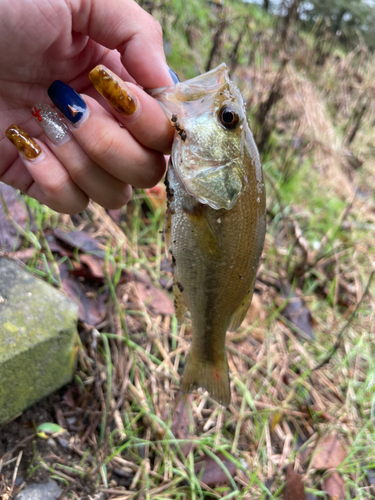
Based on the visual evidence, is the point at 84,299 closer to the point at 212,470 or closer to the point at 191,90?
the point at 212,470

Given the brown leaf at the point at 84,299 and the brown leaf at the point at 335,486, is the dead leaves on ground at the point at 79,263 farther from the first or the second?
the brown leaf at the point at 335,486

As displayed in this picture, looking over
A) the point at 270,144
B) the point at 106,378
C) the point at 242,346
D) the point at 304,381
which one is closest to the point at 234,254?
the point at 106,378

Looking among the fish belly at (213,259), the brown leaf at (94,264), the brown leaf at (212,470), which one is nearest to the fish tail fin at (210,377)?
the fish belly at (213,259)

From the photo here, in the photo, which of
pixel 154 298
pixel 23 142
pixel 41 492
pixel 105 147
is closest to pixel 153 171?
pixel 105 147

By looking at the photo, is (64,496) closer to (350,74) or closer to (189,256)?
(189,256)

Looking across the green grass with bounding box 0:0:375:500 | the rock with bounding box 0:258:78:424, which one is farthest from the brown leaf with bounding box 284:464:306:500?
the rock with bounding box 0:258:78:424
